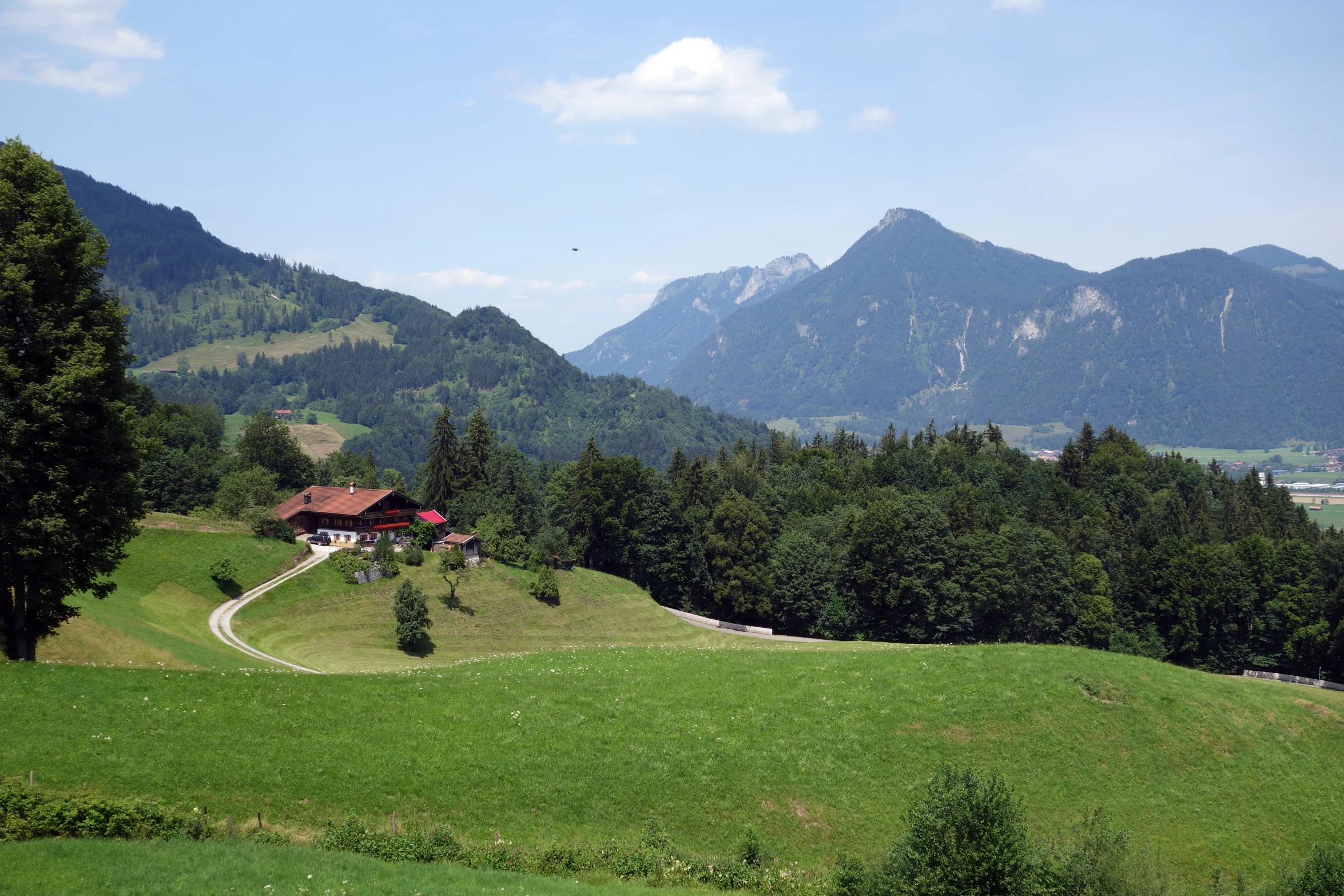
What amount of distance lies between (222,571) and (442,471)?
4303cm

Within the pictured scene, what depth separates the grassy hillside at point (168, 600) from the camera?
44250 mm

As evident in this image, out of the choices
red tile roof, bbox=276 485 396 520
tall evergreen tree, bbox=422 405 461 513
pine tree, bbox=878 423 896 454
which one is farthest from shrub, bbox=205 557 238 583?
pine tree, bbox=878 423 896 454

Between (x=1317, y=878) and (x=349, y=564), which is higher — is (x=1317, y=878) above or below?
above

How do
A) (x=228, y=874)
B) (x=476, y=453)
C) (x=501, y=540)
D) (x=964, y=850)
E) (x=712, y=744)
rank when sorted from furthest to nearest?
(x=476, y=453) → (x=501, y=540) → (x=712, y=744) → (x=964, y=850) → (x=228, y=874)

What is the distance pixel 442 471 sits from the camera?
111812 mm

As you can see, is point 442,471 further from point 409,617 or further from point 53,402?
point 53,402

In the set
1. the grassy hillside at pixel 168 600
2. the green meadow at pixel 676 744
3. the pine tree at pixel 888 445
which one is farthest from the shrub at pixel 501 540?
the pine tree at pixel 888 445

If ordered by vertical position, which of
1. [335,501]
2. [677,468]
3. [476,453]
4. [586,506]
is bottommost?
[335,501]

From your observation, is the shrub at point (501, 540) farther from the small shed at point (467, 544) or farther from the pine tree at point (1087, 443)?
the pine tree at point (1087, 443)

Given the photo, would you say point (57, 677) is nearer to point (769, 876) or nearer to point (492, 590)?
point (769, 876)

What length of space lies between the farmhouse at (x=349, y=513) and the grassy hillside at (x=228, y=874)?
71234 mm

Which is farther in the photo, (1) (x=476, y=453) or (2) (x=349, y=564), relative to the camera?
(1) (x=476, y=453)

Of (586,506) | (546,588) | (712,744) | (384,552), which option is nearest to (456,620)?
(384,552)

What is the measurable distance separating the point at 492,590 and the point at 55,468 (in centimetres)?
5572
